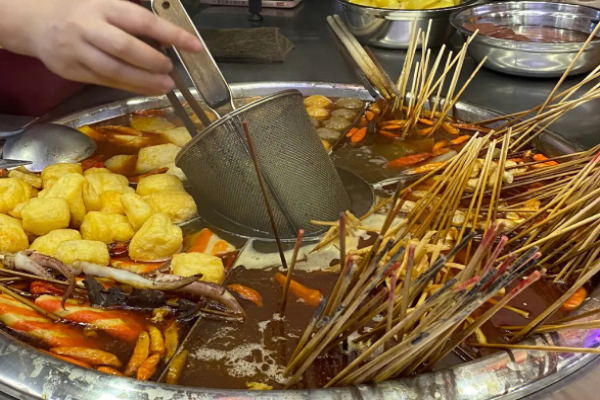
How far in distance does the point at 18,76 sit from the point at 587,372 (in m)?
2.60

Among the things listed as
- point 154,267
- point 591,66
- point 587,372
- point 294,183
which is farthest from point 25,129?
point 591,66

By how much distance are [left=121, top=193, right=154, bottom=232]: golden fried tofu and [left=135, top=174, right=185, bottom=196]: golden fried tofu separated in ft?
0.48

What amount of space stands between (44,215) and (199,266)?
570 mm

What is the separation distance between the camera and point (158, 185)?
207 cm

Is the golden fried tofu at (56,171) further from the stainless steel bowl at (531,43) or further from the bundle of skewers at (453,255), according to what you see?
the stainless steel bowl at (531,43)

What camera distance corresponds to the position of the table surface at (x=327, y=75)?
8.73ft

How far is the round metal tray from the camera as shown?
1153mm

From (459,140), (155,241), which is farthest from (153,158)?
(459,140)

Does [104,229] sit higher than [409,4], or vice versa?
[409,4]

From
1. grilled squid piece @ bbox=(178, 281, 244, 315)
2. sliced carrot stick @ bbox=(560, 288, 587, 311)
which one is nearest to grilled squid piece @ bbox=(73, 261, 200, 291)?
grilled squid piece @ bbox=(178, 281, 244, 315)

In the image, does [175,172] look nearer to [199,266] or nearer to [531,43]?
[199,266]

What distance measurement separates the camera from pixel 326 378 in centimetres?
130

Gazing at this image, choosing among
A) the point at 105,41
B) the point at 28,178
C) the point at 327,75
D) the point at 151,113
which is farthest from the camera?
the point at 327,75

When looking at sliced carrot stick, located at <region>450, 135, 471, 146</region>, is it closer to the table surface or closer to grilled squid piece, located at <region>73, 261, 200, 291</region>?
the table surface
